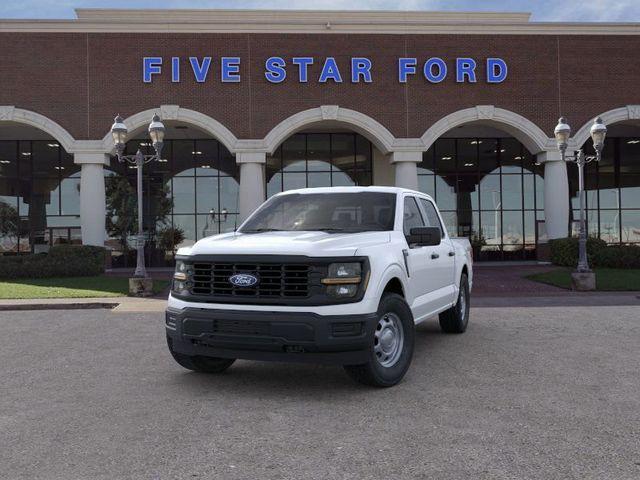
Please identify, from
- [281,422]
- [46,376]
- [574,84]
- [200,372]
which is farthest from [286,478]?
[574,84]

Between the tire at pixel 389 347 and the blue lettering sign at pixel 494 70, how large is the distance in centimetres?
2005

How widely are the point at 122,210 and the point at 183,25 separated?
10127 millimetres

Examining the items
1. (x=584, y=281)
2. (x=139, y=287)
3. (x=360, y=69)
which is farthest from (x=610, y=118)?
(x=139, y=287)

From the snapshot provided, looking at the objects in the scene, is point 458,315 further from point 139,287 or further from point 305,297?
point 139,287

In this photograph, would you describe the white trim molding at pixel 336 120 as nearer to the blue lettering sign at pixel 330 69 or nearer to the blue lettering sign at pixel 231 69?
the blue lettering sign at pixel 330 69

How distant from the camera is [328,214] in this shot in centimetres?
654

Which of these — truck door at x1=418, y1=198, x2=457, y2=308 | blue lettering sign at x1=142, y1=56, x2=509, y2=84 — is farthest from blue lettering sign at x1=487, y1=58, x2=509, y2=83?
truck door at x1=418, y1=198, x2=457, y2=308

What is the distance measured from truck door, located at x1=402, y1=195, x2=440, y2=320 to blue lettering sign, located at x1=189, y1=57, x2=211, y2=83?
17582 mm

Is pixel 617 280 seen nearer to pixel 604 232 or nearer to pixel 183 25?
pixel 604 232

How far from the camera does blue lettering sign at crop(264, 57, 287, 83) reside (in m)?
22.8

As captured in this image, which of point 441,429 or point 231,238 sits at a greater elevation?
point 231,238

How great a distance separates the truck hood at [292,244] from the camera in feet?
17.0

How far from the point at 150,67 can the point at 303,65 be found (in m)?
6.18

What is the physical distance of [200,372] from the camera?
20.3 ft
